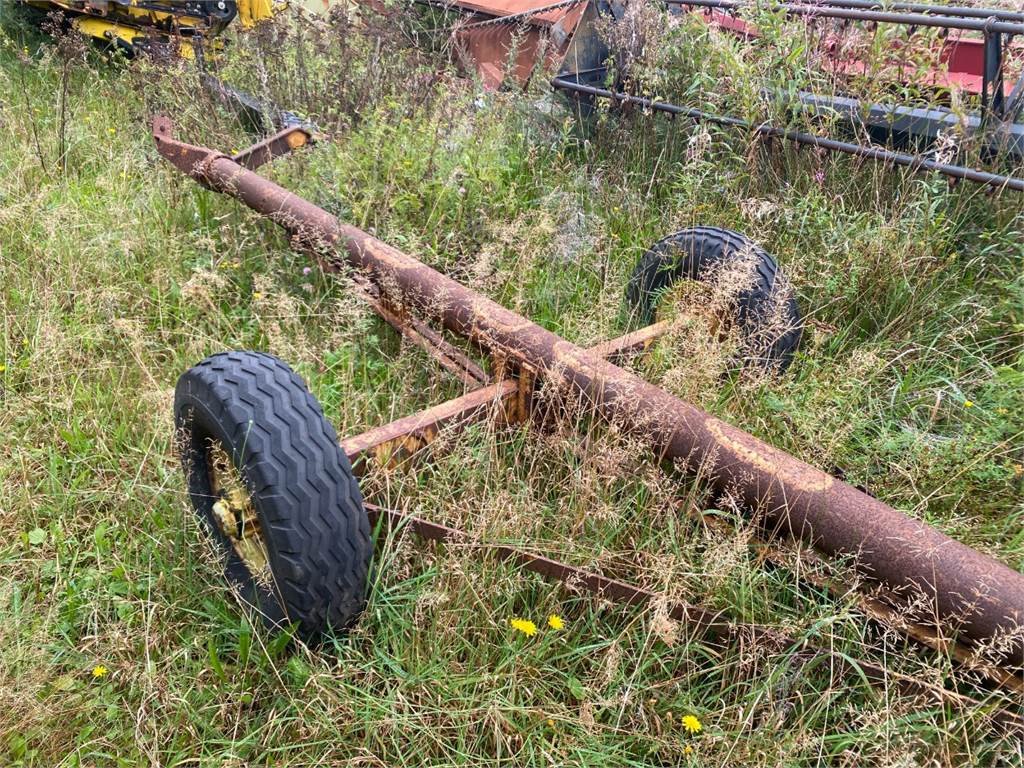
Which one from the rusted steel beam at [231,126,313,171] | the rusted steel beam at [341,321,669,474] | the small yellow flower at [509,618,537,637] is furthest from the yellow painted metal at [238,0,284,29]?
the small yellow flower at [509,618,537,637]

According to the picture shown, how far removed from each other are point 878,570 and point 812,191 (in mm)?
2339

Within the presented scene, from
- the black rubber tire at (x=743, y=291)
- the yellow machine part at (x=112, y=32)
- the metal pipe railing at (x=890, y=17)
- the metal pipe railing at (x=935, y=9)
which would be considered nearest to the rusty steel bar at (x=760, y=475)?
the black rubber tire at (x=743, y=291)

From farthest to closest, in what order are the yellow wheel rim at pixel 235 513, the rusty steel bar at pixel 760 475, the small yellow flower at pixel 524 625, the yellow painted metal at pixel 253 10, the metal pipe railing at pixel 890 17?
the yellow painted metal at pixel 253 10, the metal pipe railing at pixel 890 17, the yellow wheel rim at pixel 235 513, the small yellow flower at pixel 524 625, the rusty steel bar at pixel 760 475

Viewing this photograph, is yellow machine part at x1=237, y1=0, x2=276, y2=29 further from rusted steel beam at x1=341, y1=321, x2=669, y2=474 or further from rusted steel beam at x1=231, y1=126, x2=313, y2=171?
rusted steel beam at x1=341, y1=321, x2=669, y2=474

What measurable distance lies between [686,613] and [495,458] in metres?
0.76

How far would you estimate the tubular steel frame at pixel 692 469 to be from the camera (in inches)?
65.6

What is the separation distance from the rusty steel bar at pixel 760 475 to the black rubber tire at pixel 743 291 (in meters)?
0.63

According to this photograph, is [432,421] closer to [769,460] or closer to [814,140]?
[769,460]

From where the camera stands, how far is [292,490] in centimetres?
180

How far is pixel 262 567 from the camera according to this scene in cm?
209

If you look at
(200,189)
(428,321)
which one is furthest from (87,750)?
(200,189)

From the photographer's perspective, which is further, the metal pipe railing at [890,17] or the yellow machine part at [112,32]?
the yellow machine part at [112,32]

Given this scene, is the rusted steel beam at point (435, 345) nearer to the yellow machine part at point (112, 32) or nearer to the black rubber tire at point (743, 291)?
the black rubber tire at point (743, 291)

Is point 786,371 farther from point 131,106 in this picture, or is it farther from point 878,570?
point 131,106
